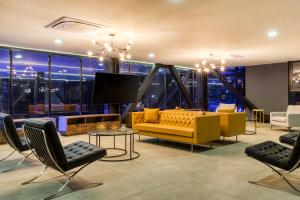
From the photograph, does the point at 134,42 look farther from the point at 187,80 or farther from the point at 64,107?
the point at 187,80

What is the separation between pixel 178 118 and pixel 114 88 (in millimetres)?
1884

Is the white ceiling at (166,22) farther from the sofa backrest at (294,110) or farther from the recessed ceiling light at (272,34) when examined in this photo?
the sofa backrest at (294,110)

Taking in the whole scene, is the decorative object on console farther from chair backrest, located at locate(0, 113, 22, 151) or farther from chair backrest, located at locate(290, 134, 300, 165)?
chair backrest, located at locate(0, 113, 22, 151)

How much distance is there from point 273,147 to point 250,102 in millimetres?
8404

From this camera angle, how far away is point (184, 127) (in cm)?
635

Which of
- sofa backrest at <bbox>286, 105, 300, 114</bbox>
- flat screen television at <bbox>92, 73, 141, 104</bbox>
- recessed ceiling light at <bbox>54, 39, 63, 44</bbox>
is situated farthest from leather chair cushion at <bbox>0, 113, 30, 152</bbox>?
sofa backrest at <bbox>286, 105, 300, 114</bbox>

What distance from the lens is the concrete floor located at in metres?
3.27

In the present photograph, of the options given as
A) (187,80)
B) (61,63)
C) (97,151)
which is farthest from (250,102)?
(97,151)

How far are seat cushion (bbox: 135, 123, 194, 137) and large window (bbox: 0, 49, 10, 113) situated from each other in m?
3.95

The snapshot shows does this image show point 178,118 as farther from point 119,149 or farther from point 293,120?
point 293,120

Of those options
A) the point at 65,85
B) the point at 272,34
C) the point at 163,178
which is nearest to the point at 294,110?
the point at 272,34

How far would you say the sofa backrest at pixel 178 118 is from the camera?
6.51 m

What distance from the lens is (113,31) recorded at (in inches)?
216

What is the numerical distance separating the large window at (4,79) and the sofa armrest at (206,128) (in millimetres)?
5579
